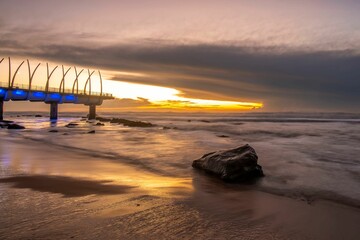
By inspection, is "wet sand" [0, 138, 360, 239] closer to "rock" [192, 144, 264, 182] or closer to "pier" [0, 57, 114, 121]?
"rock" [192, 144, 264, 182]

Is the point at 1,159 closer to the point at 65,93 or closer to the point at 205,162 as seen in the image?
the point at 205,162

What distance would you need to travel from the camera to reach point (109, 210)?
5.66 m

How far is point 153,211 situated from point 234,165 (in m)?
4.27

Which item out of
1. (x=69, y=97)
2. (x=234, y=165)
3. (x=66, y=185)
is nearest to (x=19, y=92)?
(x=69, y=97)

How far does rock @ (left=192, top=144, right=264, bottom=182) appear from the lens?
916 centimetres

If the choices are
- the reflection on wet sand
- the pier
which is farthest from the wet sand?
the pier

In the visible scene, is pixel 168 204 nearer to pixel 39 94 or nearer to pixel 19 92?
pixel 19 92

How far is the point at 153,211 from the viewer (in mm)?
5676

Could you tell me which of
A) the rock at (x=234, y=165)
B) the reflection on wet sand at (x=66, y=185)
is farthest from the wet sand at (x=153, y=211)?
the rock at (x=234, y=165)

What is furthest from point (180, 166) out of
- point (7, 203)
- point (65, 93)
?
point (65, 93)

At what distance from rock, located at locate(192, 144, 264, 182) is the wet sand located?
489 millimetres

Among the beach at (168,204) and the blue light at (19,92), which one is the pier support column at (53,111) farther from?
the beach at (168,204)

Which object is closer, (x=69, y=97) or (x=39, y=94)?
(x=39, y=94)

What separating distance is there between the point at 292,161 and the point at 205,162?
5.43 m
